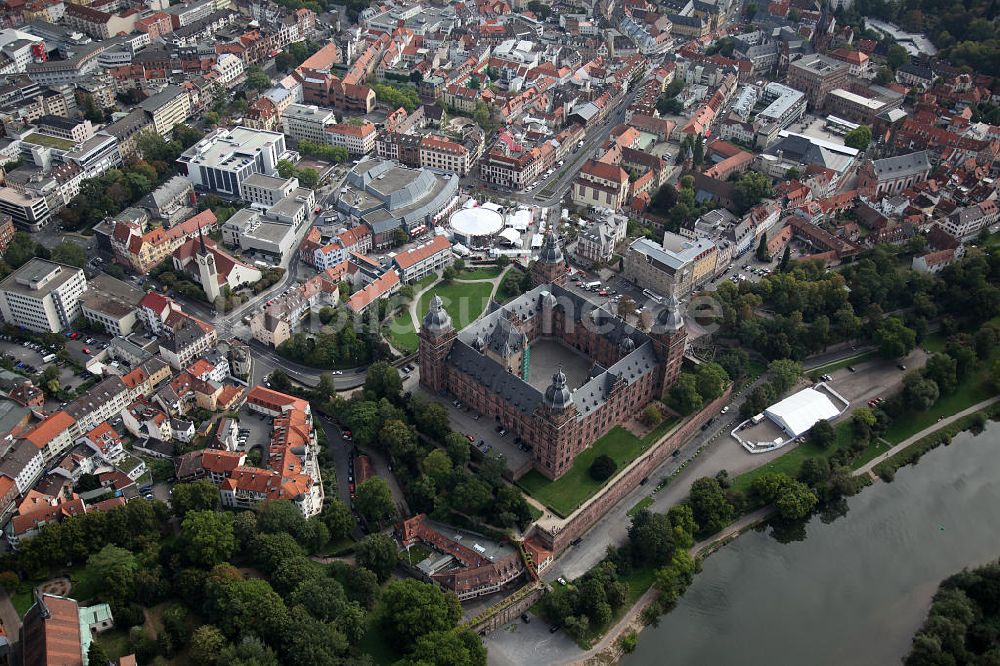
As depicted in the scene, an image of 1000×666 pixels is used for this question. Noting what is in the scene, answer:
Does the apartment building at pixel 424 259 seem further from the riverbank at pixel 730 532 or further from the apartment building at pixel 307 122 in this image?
the riverbank at pixel 730 532

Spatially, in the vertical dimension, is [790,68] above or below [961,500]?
above

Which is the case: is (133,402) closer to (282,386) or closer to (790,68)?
(282,386)

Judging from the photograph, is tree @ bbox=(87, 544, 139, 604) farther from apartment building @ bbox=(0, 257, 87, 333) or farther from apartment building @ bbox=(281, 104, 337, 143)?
apartment building @ bbox=(281, 104, 337, 143)

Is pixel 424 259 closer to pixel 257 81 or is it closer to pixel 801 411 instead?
pixel 801 411

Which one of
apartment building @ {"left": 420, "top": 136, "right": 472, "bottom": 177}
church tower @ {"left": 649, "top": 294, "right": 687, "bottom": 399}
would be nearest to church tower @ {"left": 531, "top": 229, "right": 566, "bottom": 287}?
church tower @ {"left": 649, "top": 294, "right": 687, "bottom": 399}

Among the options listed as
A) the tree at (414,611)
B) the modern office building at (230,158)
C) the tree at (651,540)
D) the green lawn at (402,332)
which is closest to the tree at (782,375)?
the tree at (651,540)

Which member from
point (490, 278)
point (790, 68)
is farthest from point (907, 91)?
point (490, 278)
